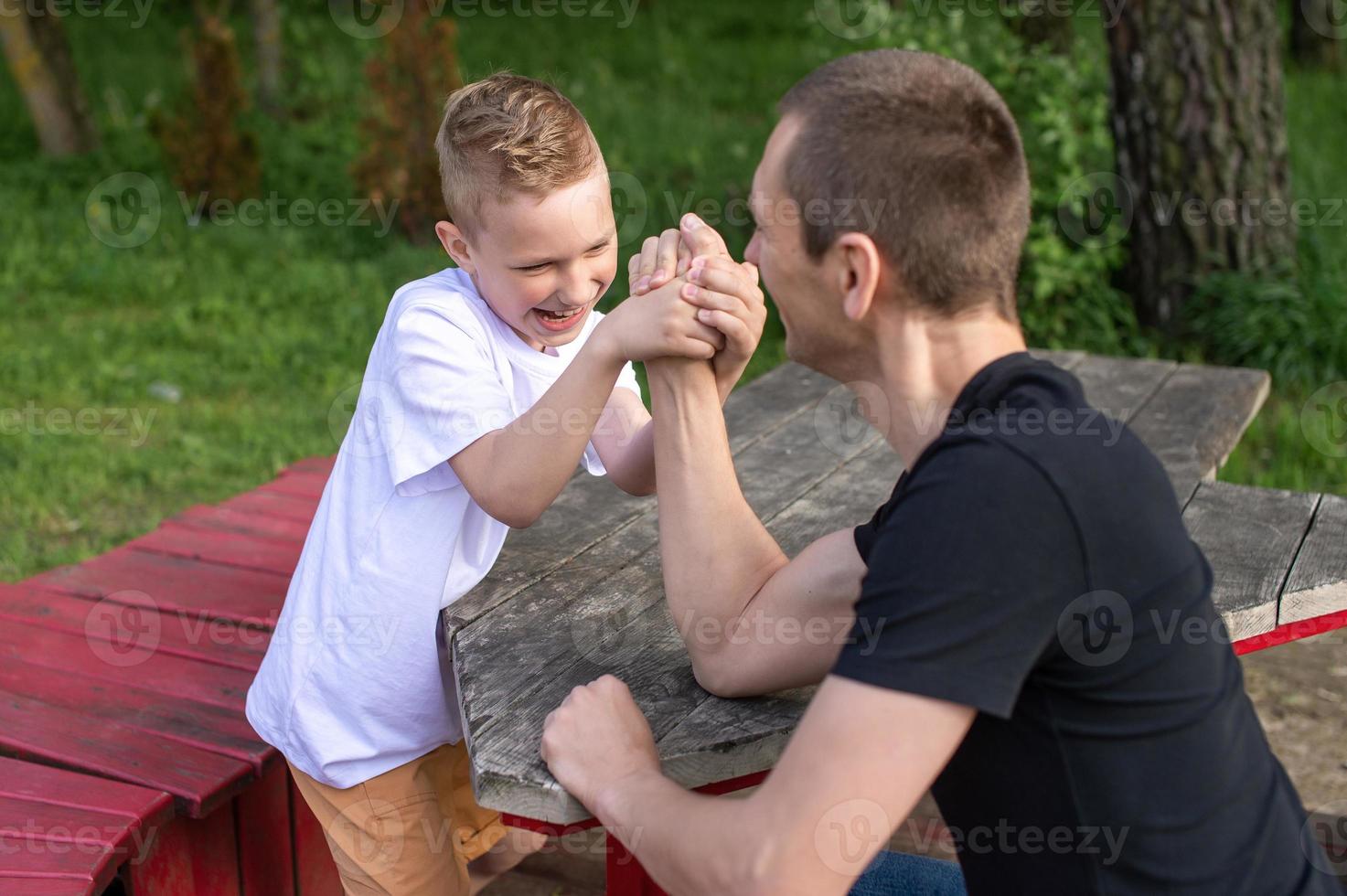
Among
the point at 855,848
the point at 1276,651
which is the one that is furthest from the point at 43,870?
the point at 1276,651

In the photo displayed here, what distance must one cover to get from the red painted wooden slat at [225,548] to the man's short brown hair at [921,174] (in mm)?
2037

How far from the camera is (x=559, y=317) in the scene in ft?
7.00

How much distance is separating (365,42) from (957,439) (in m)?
10.7

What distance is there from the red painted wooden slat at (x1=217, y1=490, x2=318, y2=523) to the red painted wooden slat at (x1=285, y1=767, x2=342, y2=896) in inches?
36.9

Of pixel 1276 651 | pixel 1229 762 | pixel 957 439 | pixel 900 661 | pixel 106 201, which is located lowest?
pixel 1276 651

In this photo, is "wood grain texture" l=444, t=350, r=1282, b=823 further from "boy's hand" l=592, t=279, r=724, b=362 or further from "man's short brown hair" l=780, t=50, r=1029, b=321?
"man's short brown hair" l=780, t=50, r=1029, b=321

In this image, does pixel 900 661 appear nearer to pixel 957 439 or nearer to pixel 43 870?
pixel 957 439

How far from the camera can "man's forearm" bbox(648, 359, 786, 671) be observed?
75.6 inches

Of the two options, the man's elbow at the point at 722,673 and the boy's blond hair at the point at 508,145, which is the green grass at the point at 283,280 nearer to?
the boy's blond hair at the point at 508,145

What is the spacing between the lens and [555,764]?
1704 millimetres

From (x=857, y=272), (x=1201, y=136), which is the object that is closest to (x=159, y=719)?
(x=857, y=272)

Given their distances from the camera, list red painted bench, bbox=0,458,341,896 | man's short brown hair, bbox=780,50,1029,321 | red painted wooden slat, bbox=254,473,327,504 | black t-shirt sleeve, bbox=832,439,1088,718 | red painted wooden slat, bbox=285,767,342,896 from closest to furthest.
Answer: black t-shirt sleeve, bbox=832,439,1088,718 → man's short brown hair, bbox=780,50,1029,321 → red painted bench, bbox=0,458,341,896 → red painted wooden slat, bbox=285,767,342,896 → red painted wooden slat, bbox=254,473,327,504

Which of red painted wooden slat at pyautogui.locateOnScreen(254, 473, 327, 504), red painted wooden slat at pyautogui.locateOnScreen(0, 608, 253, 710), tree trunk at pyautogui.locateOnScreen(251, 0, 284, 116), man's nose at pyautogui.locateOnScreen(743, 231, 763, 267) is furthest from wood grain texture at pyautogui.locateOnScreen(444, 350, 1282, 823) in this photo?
tree trunk at pyautogui.locateOnScreen(251, 0, 284, 116)

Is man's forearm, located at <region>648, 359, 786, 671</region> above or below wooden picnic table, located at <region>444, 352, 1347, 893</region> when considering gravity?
above
